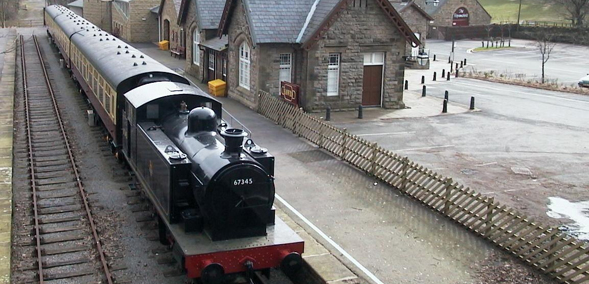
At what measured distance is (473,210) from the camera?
14125 millimetres

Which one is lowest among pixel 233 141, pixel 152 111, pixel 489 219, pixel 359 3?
pixel 489 219

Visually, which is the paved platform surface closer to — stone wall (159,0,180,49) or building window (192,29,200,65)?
building window (192,29,200,65)

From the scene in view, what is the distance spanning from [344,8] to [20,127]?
1344 centimetres

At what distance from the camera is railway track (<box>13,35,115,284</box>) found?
11.3 meters

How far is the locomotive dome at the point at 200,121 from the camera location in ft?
38.3

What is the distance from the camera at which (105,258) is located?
1188cm

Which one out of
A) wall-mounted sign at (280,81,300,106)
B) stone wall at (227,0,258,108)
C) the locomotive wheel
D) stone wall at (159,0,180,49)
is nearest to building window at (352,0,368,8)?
wall-mounted sign at (280,81,300,106)

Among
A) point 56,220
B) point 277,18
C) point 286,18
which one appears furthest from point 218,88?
point 56,220

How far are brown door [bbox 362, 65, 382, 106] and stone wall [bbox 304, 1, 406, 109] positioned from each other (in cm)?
28

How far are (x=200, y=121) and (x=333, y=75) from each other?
1601 centimetres

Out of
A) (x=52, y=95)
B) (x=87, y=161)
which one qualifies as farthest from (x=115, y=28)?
(x=87, y=161)

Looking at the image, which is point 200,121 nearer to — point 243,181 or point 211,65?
point 243,181

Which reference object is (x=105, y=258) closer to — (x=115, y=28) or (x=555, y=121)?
(x=555, y=121)

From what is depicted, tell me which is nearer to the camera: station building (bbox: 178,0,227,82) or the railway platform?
the railway platform
